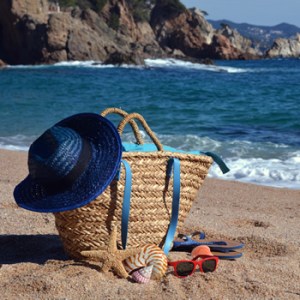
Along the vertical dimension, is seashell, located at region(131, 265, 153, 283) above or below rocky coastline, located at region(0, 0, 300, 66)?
above

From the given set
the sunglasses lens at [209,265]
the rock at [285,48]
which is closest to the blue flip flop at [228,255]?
the sunglasses lens at [209,265]

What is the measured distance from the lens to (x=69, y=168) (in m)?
3.00

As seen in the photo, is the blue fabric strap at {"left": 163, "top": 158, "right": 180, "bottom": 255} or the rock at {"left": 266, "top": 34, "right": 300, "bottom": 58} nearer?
the blue fabric strap at {"left": 163, "top": 158, "right": 180, "bottom": 255}

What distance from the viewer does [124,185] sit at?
313cm

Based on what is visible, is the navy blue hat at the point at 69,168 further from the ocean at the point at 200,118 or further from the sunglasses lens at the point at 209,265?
the ocean at the point at 200,118

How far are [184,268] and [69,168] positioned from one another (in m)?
0.78

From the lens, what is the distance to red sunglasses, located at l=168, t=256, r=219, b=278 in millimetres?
3084

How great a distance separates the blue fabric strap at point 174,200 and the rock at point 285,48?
91.0 meters

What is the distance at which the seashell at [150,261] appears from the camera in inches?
120

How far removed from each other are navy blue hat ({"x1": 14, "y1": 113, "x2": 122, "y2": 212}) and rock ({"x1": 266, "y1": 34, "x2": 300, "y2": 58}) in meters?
91.2

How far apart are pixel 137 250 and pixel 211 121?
1054cm

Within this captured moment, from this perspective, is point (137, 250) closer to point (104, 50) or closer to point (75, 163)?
point (75, 163)

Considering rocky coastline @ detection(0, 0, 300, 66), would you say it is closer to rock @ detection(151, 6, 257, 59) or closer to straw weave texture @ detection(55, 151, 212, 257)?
rock @ detection(151, 6, 257, 59)

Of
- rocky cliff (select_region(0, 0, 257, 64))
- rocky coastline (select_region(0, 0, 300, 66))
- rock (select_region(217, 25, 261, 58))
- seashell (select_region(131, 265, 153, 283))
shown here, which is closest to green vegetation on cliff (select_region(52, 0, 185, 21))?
rocky coastline (select_region(0, 0, 300, 66))
